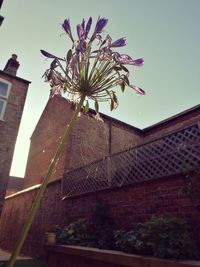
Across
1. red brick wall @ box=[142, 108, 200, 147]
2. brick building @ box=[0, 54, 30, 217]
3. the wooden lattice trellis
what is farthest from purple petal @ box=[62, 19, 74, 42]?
red brick wall @ box=[142, 108, 200, 147]

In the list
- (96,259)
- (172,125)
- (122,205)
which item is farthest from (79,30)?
(172,125)

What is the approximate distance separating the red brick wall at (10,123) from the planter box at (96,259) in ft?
14.7

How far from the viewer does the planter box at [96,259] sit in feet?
11.4

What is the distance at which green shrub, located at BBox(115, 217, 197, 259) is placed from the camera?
12.1 ft

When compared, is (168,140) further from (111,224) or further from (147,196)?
(111,224)

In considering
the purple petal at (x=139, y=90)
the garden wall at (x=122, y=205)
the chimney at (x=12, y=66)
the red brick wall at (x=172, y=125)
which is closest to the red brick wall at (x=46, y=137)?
the garden wall at (x=122, y=205)

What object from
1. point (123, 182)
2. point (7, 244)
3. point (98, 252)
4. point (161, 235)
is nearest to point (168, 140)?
point (123, 182)

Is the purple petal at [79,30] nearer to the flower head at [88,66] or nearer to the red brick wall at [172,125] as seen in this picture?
the flower head at [88,66]

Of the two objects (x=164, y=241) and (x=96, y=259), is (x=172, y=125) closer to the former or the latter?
(x=96, y=259)

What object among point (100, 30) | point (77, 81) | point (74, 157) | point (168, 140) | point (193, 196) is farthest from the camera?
point (74, 157)

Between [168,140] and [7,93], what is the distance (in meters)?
8.74

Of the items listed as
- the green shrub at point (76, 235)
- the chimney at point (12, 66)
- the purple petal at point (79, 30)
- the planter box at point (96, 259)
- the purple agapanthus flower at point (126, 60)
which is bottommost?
the planter box at point (96, 259)

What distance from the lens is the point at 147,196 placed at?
5.34 metres

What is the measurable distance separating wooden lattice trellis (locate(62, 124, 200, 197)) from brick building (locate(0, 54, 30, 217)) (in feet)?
11.3
